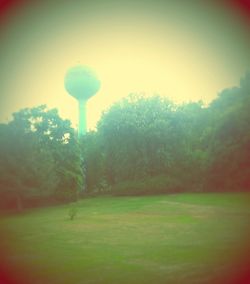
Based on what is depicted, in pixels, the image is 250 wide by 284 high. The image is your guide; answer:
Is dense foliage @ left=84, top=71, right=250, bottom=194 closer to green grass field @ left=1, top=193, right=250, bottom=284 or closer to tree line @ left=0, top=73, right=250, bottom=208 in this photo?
tree line @ left=0, top=73, right=250, bottom=208

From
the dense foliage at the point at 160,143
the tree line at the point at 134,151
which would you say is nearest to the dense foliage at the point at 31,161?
the tree line at the point at 134,151

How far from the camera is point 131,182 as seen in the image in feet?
169

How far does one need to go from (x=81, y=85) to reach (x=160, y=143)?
25949mm

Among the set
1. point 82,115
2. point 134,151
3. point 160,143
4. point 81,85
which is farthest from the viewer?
point 82,115

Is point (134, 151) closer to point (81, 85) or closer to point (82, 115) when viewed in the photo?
point (81, 85)

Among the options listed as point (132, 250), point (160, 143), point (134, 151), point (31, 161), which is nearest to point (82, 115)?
point (134, 151)

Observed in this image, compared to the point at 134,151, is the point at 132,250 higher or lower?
lower

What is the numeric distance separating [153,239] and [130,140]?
38070 millimetres

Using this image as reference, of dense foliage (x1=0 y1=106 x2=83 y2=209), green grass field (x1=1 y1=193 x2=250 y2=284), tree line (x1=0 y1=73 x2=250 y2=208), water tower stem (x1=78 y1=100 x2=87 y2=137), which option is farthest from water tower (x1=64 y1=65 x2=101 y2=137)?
green grass field (x1=1 y1=193 x2=250 y2=284)

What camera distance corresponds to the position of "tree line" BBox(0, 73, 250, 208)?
34.2 meters

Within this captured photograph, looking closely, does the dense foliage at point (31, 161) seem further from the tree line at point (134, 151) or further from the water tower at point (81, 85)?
the water tower at point (81, 85)

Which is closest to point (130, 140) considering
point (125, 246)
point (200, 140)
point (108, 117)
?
point (108, 117)

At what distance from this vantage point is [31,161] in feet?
110

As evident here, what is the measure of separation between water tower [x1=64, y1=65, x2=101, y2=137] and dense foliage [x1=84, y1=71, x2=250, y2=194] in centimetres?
1349
